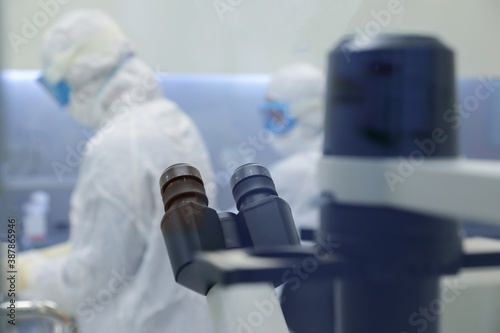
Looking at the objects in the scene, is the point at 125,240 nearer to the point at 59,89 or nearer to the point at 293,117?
the point at 59,89

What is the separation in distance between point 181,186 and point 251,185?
40 millimetres

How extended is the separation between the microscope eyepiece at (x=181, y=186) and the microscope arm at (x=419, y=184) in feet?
0.22

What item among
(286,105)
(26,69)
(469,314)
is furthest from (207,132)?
(469,314)

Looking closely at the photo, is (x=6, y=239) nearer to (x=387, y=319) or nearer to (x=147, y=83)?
(x=387, y=319)

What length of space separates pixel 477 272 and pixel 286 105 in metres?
1.60

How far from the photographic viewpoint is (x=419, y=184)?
23 centimetres

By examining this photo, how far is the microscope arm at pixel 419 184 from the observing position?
21 cm

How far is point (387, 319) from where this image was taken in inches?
9.9

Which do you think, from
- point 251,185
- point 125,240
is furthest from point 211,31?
point 251,185

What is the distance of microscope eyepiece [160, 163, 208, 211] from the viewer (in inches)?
11.4

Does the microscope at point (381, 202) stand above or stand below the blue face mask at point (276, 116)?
below

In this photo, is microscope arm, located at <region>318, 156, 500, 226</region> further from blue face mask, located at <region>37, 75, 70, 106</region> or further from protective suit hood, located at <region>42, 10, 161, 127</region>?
blue face mask, located at <region>37, 75, 70, 106</region>

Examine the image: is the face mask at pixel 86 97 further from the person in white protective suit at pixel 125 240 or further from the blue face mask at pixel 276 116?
the blue face mask at pixel 276 116

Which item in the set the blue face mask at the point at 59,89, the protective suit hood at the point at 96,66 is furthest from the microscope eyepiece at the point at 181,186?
the blue face mask at the point at 59,89
